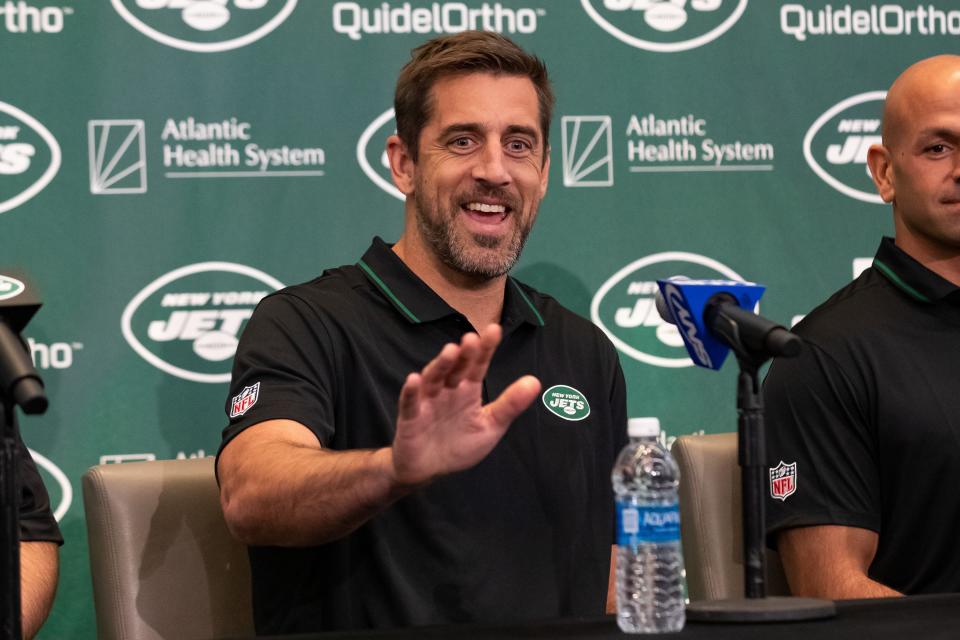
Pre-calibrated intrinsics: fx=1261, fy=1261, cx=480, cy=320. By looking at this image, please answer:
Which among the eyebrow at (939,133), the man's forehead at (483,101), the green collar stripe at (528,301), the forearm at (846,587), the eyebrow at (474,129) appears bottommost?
the forearm at (846,587)

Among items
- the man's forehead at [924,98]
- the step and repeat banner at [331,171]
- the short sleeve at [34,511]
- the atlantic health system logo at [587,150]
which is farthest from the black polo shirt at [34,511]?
the man's forehead at [924,98]

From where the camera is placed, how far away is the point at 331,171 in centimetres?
298

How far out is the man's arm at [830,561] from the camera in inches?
91.9

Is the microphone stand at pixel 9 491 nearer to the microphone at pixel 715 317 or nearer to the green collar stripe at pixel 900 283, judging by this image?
the microphone at pixel 715 317

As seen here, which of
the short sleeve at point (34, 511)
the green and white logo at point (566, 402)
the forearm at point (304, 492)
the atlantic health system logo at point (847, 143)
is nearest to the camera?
the forearm at point (304, 492)

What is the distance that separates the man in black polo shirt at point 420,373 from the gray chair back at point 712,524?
197 millimetres

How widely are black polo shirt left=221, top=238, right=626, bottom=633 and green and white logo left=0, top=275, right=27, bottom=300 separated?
0.62 meters

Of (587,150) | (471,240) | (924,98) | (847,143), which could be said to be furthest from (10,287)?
(847,143)

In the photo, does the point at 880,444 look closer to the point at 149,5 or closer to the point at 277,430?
the point at 277,430

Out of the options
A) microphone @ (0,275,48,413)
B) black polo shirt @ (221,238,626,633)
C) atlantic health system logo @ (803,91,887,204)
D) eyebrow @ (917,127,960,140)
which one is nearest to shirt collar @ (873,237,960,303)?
eyebrow @ (917,127,960,140)

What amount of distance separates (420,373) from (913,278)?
1.12m

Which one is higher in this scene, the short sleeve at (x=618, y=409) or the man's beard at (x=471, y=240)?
the man's beard at (x=471, y=240)

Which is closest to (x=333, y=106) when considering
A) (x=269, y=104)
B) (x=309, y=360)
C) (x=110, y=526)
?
(x=269, y=104)

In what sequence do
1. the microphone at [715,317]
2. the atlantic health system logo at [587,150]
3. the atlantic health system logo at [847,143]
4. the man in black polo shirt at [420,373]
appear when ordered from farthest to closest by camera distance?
1. the atlantic health system logo at [847,143]
2. the atlantic health system logo at [587,150]
3. the man in black polo shirt at [420,373]
4. the microphone at [715,317]
